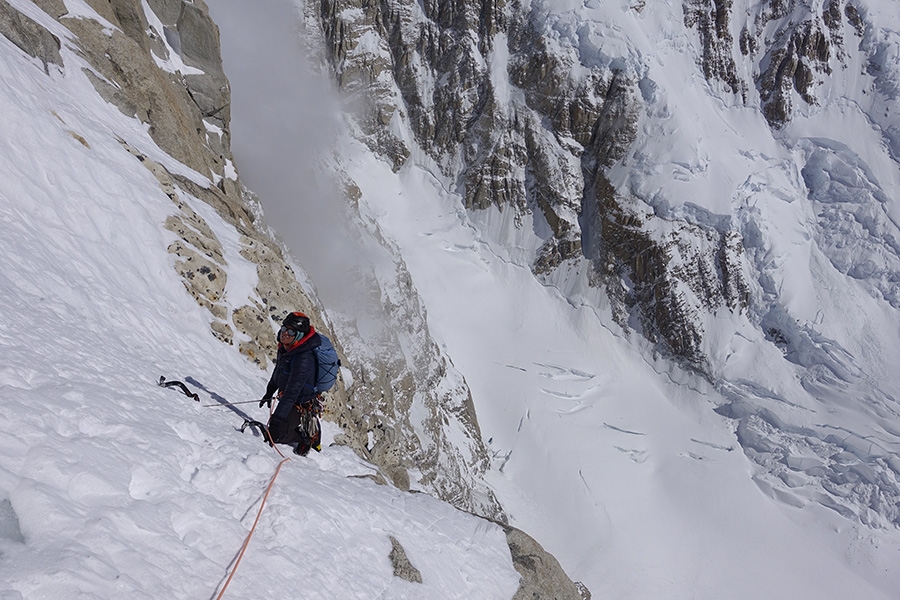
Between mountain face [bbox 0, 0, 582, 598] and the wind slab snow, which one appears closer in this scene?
the wind slab snow

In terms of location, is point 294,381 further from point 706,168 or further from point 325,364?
point 706,168

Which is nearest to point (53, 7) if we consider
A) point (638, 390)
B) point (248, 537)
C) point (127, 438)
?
point (127, 438)

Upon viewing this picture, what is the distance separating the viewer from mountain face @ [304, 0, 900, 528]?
167 ft

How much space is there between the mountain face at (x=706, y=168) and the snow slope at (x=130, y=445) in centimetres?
5276

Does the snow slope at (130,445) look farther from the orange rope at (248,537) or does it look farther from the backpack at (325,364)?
the backpack at (325,364)

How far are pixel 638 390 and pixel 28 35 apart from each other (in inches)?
2174

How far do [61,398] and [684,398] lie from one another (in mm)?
58433

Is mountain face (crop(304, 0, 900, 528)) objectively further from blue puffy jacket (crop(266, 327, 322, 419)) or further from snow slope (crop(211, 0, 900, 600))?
blue puffy jacket (crop(266, 327, 322, 419))

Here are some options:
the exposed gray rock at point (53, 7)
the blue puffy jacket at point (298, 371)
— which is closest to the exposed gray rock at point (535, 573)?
the blue puffy jacket at point (298, 371)

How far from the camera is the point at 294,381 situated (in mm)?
6715

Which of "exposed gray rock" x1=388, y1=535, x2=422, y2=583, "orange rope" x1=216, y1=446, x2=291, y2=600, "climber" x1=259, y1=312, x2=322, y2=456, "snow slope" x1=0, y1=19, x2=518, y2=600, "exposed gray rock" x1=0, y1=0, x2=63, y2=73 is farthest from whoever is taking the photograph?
"exposed gray rock" x1=0, y1=0, x2=63, y2=73

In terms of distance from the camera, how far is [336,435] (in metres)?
11.0

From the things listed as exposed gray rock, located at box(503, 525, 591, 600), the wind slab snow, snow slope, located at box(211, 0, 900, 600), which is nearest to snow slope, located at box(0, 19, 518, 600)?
the wind slab snow

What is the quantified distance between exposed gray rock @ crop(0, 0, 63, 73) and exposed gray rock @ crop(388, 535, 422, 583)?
1112 cm
